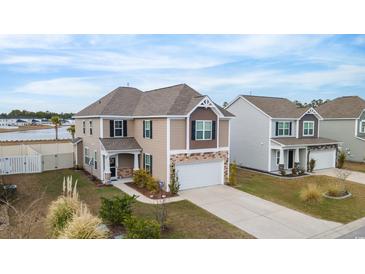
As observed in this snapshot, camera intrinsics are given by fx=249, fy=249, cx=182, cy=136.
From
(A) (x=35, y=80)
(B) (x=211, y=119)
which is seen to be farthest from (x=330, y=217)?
(A) (x=35, y=80)

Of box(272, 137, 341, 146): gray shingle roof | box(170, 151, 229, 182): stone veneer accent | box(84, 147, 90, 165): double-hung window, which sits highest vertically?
box(272, 137, 341, 146): gray shingle roof

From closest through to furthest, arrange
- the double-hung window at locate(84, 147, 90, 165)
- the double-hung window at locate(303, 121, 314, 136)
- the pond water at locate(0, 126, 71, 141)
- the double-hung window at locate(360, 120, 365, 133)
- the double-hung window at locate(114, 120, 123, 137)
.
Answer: the double-hung window at locate(114, 120, 123, 137)
the double-hung window at locate(84, 147, 90, 165)
the double-hung window at locate(303, 121, 314, 136)
the double-hung window at locate(360, 120, 365, 133)
the pond water at locate(0, 126, 71, 141)

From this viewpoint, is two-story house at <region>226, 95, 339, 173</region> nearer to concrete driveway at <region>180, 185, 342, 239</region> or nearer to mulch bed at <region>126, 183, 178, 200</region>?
concrete driveway at <region>180, 185, 342, 239</region>

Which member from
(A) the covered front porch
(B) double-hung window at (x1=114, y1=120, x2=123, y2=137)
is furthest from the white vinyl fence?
(B) double-hung window at (x1=114, y1=120, x2=123, y2=137)

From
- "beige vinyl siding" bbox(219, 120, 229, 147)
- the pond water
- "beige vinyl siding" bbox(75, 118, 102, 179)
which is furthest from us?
the pond water

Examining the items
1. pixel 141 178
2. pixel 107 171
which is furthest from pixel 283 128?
pixel 107 171

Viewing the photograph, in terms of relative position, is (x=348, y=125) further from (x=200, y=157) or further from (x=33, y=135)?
(x=33, y=135)
